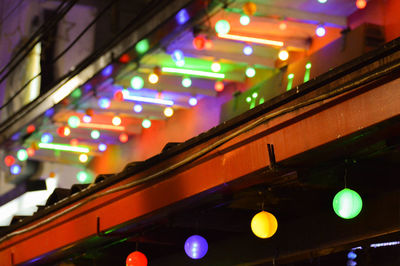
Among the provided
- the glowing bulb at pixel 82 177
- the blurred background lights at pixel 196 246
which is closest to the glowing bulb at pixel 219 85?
the blurred background lights at pixel 196 246

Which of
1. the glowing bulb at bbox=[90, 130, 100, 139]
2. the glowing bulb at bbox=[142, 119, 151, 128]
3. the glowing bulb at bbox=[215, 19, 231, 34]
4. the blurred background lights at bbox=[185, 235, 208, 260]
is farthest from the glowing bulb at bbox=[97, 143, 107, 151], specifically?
the blurred background lights at bbox=[185, 235, 208, 260]

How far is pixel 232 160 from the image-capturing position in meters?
5.05

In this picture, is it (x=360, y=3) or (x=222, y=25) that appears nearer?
(x=222, y=25)

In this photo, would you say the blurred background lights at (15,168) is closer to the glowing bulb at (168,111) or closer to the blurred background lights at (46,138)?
the blurred background lights at (46,138)

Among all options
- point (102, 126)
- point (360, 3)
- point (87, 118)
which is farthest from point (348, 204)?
point (102, 126)

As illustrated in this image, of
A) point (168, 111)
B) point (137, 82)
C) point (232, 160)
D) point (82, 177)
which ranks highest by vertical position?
point (168, 111)

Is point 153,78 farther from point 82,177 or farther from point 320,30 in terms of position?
point 82,177

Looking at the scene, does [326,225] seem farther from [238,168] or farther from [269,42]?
[269,42]

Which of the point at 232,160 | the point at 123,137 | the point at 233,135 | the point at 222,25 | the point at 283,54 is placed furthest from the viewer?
the point at 123,137

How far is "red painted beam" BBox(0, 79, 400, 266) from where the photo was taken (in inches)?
156

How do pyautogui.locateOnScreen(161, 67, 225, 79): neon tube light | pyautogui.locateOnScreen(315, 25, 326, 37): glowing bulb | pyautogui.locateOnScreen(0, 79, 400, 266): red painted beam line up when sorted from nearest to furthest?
1. pyautogui.locateOnScreen(0, 79, 400, 266): red painted beam
2. pyautogui.locateOnScreen(315, 25, 326, 37): glowing bulb
3. pyautogui.locateOnScreen(161, 67, 225, 79): neon tube light

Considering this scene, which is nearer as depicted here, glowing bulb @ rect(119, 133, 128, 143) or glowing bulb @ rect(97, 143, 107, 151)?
glowing bulb @ rect(119, 133, 128, 143)

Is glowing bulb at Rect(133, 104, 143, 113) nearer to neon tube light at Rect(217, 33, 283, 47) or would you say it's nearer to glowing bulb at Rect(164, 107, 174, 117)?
glowing bulb at Rect(164, 107, 174, 117)

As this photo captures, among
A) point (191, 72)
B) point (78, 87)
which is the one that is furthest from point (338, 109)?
point (78, 87)
